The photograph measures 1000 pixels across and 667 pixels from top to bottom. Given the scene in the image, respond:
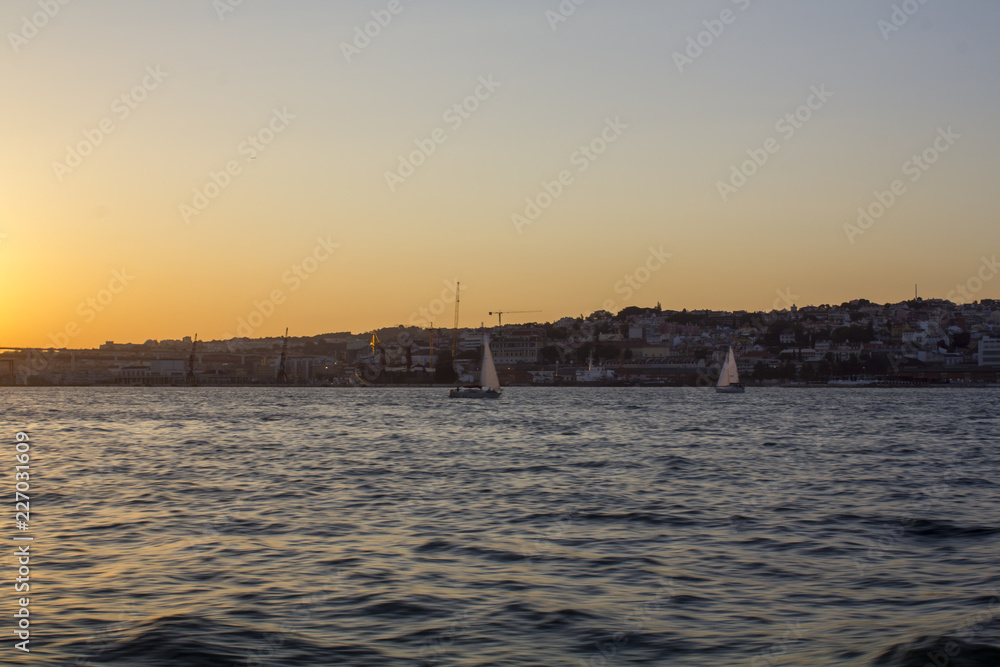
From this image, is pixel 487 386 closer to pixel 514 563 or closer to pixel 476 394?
pixel 476 394

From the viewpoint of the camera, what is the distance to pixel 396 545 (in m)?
12.6

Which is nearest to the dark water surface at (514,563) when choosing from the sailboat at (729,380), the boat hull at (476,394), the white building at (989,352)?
the boat hull at (476,394)

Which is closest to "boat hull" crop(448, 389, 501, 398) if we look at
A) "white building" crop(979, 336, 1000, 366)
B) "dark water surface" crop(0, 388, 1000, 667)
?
"dark water surface" crop(0, 388, 1000, 667)

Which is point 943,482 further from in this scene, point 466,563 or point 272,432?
point 272,432

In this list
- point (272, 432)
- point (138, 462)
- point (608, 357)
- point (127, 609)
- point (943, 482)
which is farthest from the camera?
point (608, 357)

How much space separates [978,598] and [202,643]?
22.9ft

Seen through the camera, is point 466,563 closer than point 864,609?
No

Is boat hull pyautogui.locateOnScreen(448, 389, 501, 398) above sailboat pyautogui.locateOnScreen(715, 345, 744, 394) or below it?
below

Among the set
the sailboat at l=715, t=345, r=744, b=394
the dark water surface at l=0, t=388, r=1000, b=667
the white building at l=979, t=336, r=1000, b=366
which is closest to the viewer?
the dark water surface at l=0, t=388, r=1000, b=667

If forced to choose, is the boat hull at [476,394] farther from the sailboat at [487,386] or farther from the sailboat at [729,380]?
the sailboat at [729,380]

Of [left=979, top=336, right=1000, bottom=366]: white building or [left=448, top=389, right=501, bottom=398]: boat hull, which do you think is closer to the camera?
[left=448, top=389, right=501, bottom=398]: boat hull

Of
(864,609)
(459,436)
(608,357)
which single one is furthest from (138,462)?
(608,357)

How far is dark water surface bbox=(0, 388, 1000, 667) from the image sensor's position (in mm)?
8047

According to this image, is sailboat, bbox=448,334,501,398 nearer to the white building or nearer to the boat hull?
the boat hull
